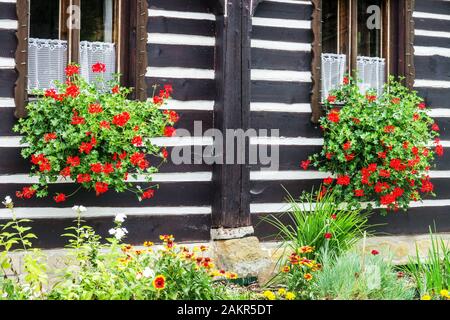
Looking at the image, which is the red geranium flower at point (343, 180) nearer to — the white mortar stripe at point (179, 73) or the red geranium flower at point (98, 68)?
the white mortar stripe at point (179, 73)

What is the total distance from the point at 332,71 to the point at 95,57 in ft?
8.49

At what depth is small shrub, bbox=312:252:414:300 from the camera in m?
3.67

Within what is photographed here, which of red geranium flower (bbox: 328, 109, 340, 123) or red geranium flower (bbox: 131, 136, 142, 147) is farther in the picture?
red geranium flower (bbox: 328, 109, 340, 123)

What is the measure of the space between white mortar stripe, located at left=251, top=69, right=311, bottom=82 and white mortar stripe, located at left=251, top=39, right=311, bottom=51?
25 centimetres

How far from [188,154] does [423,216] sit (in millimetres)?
2961

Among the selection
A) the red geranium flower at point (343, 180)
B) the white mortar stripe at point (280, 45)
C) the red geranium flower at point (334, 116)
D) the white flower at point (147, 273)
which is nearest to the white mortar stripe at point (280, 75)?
the white mortar stripe at point (280, 45)

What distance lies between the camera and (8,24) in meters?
4.82

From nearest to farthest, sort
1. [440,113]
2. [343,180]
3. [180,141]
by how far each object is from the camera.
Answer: [180,141]
[343,180]
[440,113]

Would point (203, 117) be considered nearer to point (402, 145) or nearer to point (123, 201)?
point (123, 201)

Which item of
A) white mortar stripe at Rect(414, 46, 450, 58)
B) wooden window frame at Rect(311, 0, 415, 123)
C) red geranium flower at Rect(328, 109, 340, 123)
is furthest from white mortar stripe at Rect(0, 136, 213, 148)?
white mortar stripe at Rect(414, 46, 450, 58)

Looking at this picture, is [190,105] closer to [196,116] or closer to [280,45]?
[196,116]

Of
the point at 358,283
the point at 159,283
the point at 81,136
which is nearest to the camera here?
the point at 159,283

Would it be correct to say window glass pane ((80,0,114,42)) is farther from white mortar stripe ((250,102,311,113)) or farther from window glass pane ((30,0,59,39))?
white mortar stripe ((250,102,311,113))

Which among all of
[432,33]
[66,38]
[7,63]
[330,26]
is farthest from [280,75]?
[7,63]
